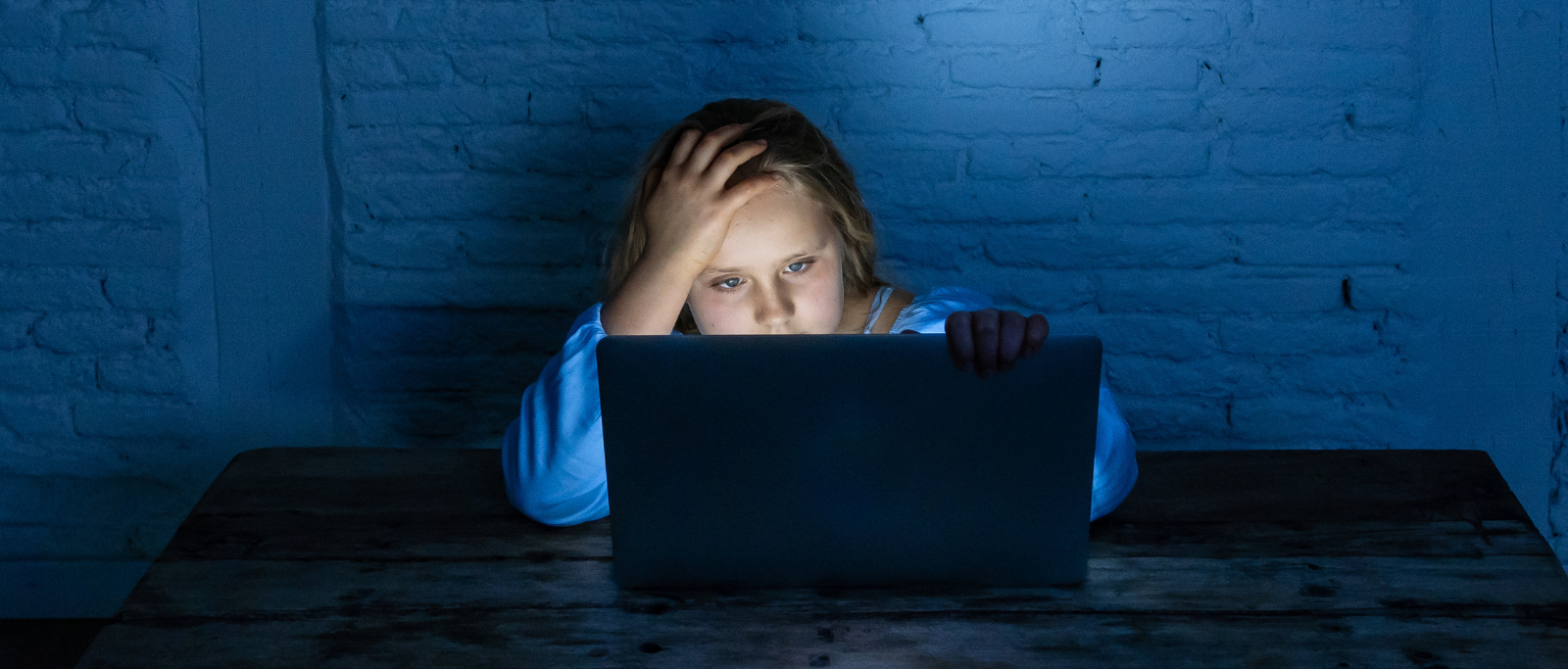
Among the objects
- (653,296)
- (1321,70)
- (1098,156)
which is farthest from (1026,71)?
(653,296)

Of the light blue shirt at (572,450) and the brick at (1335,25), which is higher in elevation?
the brick at (1335,25)

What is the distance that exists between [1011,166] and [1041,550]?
942mm

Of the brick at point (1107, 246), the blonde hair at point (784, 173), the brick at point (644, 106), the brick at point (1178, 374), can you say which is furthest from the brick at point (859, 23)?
the brick at point (1178, 374)

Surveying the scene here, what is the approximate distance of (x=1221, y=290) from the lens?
179cm

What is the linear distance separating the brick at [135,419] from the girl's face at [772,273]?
1.10 m

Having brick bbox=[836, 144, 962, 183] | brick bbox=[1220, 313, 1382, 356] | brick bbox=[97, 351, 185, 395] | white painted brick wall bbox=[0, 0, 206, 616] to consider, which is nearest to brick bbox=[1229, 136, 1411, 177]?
brick bbox=[1220, 313, 1382, 356]

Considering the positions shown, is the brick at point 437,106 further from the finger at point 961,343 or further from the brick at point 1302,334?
the brick at point 1302,334

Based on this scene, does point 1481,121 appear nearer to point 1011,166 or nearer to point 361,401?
point 1011,166

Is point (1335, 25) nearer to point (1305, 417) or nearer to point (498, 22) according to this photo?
point (1305, 417)

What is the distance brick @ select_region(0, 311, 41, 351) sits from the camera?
180 centimetres

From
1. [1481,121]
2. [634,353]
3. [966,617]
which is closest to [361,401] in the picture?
[634,353]

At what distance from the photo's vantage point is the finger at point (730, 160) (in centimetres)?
125

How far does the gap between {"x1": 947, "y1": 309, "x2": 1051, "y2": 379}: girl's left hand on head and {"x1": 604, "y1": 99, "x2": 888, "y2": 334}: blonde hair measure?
520mm

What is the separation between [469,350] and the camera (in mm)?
1842
